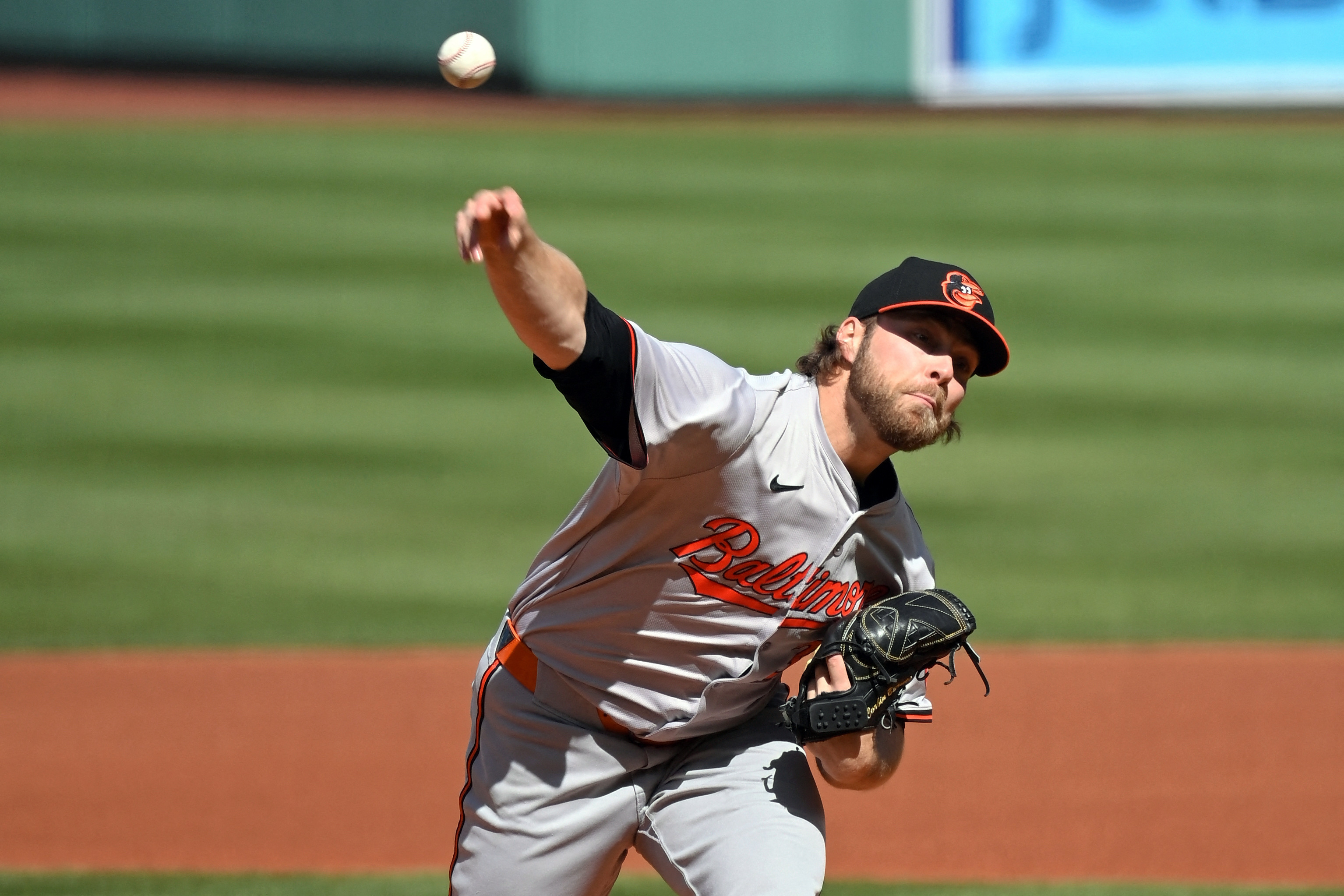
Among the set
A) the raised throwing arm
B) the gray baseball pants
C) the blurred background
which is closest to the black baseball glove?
the gray baseball pants

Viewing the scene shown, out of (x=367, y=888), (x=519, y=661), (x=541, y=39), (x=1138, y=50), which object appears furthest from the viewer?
(x=541, y=39)

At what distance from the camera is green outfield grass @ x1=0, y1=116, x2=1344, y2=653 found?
742 centimetres

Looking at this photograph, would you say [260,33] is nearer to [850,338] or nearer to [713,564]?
[850,338]

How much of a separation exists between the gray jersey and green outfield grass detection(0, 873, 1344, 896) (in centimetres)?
149

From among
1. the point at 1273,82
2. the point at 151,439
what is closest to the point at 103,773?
the point at 151,439

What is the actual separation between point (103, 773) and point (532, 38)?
9.90m

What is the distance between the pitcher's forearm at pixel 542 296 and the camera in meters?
2.24

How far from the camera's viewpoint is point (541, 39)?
13.7 meters

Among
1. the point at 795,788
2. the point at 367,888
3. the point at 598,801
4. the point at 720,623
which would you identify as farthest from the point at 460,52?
the point at 367,888

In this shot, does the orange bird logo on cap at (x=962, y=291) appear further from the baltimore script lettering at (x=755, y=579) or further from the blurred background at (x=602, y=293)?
the blurred background at (x=602, y=293)

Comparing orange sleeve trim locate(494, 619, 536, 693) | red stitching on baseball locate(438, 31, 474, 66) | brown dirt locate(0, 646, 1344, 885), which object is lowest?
brown dirt locate(0, 646, 1344, 885)

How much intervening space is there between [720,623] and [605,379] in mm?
722

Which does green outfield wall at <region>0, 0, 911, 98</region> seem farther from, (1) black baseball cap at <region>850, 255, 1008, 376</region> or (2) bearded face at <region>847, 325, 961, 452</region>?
(2) bearded face at <region>847, 325, 961, 452</region>

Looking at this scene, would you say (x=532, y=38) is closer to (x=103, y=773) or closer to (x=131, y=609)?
(x=131, y=609)
